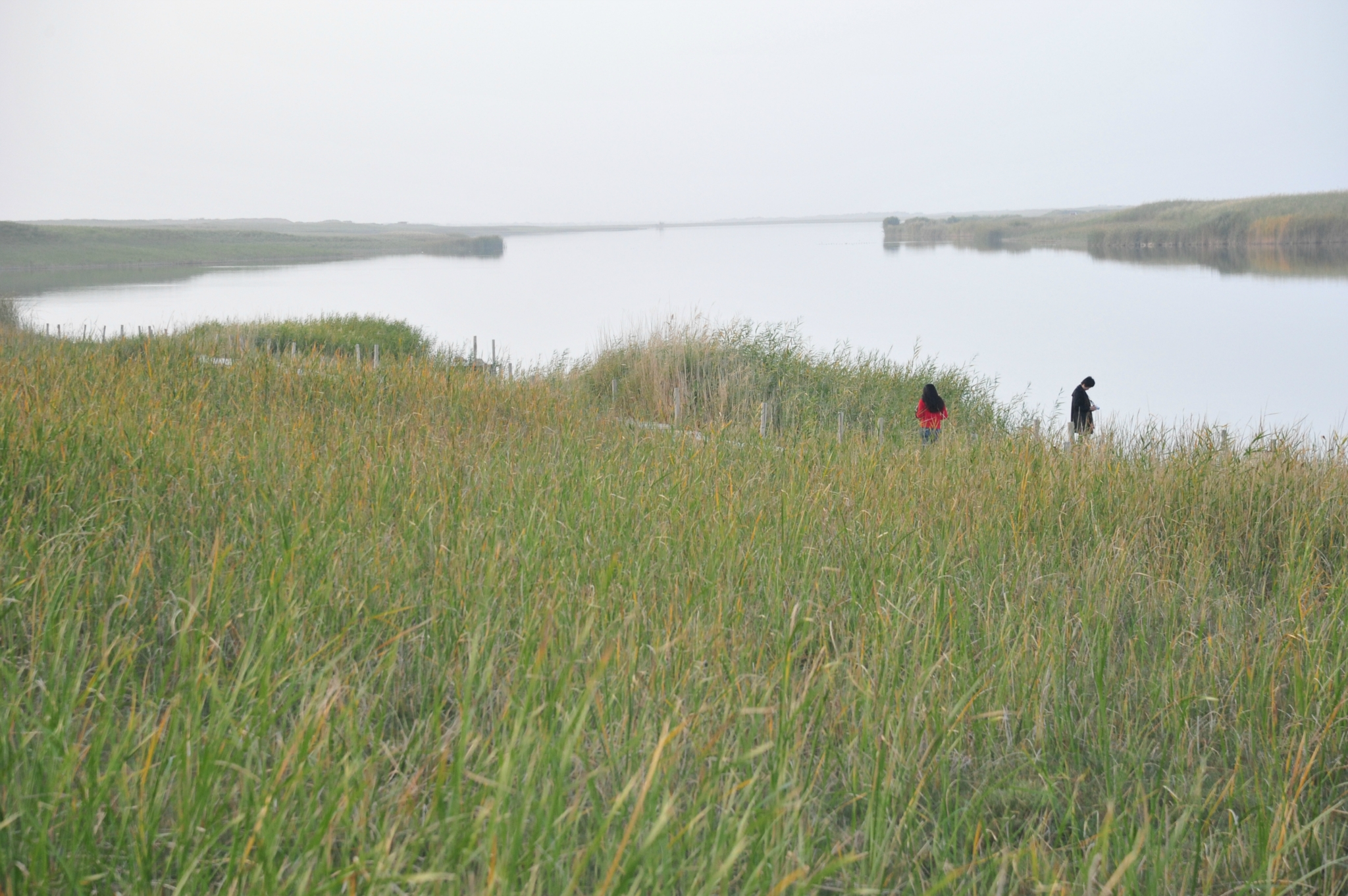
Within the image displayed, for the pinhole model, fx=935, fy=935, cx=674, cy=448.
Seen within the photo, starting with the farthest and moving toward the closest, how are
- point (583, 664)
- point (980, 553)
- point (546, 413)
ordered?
1. point (546, 413)
2. point (980, 553)
3. point (583, 664)

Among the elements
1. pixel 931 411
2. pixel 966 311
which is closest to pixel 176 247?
pixel 966 311

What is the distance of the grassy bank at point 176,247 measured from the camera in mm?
62844

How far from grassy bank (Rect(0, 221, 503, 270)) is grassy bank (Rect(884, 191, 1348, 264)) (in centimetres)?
6688

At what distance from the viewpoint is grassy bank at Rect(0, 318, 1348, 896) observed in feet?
5.51

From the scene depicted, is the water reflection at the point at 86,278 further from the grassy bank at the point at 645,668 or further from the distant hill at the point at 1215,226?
the distant hill at the point at 1215,226

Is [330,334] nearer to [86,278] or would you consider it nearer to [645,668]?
[645,668]

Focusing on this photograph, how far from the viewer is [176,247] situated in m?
79.8

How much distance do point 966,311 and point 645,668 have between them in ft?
127

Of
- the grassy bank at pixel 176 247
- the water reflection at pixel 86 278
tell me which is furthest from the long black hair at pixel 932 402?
the grassy bank at pixel 176 247

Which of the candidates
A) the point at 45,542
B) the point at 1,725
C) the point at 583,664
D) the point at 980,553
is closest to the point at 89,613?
the point at 45,542

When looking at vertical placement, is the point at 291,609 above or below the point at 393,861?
above

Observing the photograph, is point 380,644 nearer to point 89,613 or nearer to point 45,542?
point 89,613

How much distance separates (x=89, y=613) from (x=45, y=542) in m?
0.34

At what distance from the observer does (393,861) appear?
1.60 m
